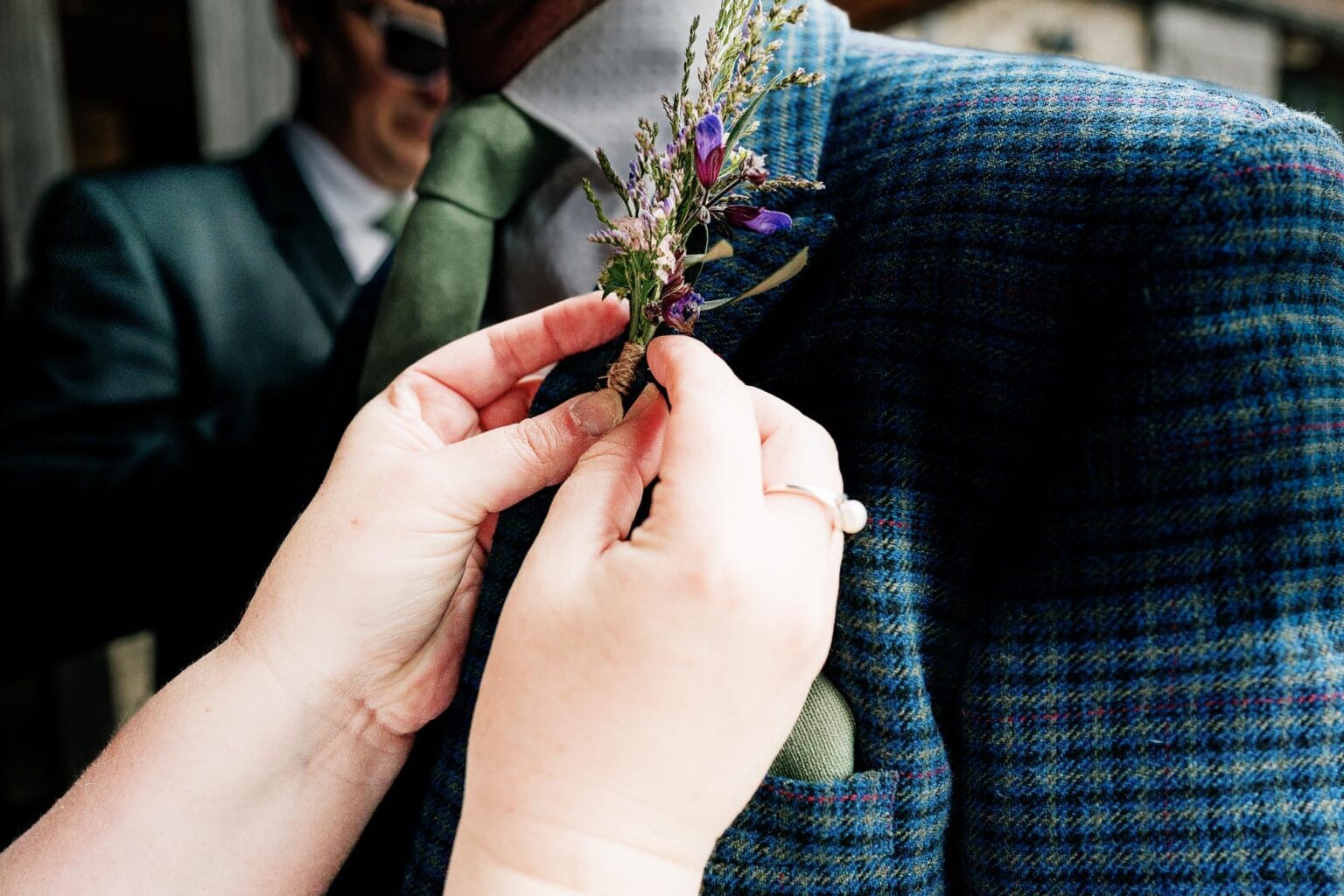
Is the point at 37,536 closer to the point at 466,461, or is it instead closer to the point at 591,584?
the point at 466,461

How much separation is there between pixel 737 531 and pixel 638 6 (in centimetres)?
52

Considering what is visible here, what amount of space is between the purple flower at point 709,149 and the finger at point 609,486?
0.50 feet

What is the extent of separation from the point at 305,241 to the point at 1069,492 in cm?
180

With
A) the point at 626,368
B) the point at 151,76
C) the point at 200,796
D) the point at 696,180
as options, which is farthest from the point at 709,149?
the point at 151,76

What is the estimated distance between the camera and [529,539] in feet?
2.32

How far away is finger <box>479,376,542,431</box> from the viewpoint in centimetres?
80

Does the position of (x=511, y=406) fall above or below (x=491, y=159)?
below

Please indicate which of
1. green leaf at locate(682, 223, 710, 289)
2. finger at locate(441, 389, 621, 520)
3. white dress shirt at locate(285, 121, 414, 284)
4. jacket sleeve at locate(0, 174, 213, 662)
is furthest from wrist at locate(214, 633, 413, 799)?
white dress shirt at locate(285, 121, 414, 284)

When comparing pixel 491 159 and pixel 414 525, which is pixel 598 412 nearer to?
pixel 414 525

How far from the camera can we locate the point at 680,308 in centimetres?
62

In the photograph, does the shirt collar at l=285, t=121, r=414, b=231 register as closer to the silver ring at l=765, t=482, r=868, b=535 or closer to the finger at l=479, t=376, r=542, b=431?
the finger at l=479, t=376, r=542, b=431

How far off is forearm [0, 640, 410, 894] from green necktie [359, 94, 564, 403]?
1.10 feet


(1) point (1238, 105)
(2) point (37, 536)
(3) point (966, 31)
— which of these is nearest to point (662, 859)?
(1) point (1238, 105)

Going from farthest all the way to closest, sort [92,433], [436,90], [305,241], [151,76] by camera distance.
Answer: [151,76], [436,90], [305,241], [92,433]
